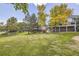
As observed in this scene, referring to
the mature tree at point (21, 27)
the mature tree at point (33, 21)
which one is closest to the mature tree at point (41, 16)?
the mature tree at point (33, 21)

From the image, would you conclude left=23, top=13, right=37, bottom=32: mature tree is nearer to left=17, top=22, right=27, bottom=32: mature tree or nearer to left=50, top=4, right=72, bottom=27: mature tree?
left=17, top=22, right=27, bottom=32: mature tree

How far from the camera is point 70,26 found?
235cm

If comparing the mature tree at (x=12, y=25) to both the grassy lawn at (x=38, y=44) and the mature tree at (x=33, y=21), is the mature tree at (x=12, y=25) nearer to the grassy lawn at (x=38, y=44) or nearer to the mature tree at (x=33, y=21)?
the grassy lawn at (x=38, y=44)

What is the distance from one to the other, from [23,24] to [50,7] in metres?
0.33

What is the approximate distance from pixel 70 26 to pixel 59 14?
170 mm

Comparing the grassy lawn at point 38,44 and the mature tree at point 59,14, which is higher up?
the mature tree at point 59,14

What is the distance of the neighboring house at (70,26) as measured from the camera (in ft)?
7.70

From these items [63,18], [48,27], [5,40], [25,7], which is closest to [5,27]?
[5,40]

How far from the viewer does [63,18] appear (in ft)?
7.76

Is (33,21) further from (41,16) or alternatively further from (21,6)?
(21,6)

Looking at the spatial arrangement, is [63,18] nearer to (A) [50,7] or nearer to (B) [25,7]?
(A) [50,7]

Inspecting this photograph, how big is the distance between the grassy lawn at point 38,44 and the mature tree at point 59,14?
126mm

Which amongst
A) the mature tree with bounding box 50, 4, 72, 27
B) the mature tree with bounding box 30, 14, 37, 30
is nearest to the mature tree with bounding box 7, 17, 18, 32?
the mature tree with bounding box 30, 14, 37, 30

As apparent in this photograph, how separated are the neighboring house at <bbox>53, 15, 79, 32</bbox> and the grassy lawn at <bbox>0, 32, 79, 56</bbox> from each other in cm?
4
